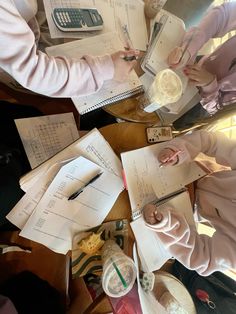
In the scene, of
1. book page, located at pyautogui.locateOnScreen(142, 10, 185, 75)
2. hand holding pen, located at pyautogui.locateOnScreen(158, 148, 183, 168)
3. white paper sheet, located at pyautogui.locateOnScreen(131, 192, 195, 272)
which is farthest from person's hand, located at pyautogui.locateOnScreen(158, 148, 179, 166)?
book page, located at pyautogui.locateOnScreen(142, 10, 185, 75)

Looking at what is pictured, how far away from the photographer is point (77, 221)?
92 centimetres

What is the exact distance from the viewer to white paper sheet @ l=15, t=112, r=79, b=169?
3.34ft

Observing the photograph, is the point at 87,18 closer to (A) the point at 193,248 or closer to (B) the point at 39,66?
(B) the point at 39,66

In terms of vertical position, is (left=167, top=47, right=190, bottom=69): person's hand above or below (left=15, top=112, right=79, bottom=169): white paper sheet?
above

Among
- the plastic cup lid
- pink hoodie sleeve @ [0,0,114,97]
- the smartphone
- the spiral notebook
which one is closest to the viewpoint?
pink hoodie sleeve @ [0,0,114,97]

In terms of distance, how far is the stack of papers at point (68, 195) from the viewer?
88cm

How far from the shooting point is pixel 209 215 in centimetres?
118

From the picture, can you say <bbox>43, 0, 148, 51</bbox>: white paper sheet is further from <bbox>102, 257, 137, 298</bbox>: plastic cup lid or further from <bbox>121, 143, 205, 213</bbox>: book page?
<bbox>102, 257, 137, 298</bbox>: plastic cup lid

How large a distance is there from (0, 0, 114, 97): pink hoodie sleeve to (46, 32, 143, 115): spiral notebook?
0.24ft

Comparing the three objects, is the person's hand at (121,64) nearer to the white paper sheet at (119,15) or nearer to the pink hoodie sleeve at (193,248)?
the white paper sheet at (119,15)

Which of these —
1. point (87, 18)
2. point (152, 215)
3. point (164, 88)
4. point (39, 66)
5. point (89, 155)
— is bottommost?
point (152, 215)

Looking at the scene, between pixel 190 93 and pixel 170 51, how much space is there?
0.52ft

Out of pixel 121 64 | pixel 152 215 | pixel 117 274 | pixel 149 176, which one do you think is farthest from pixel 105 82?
pixel 117 274

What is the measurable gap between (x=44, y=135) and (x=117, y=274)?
49cm
